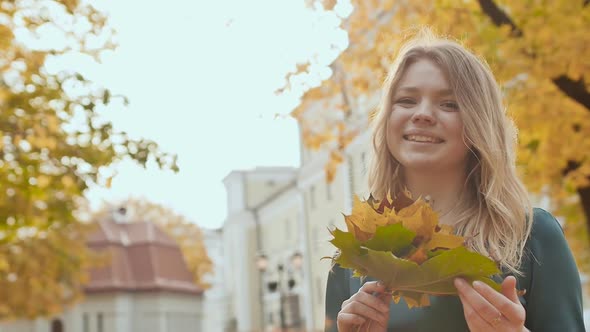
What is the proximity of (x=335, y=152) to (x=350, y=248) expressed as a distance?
9670 millimetres

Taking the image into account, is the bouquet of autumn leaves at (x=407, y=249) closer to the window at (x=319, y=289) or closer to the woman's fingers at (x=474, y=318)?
the woman's fingers at (x=474, y=318)

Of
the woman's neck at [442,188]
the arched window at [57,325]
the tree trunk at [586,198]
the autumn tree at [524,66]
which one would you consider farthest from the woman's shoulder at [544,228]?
the arched window at [57,325]

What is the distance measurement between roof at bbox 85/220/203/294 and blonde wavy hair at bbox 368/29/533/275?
69.8 m

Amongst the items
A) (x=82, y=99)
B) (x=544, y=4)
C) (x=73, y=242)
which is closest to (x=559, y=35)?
(x=544, y=4)

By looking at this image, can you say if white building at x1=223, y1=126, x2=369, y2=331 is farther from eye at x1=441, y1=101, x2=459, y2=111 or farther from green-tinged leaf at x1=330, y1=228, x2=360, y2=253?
green-tinged leaf at x1=330, y1=228, x2=360, y2=253

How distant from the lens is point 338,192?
47969mm

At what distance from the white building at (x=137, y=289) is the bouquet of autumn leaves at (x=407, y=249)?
2708 inches

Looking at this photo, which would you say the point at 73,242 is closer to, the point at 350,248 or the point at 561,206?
the point at 561,206

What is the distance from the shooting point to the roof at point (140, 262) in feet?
235

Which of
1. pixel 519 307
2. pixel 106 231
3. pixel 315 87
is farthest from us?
pixel 106 231

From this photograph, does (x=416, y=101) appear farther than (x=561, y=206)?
No

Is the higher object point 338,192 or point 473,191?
point 338,192

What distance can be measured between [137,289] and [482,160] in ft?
237

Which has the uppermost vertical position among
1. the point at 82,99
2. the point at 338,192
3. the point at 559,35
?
the point at 338,192
